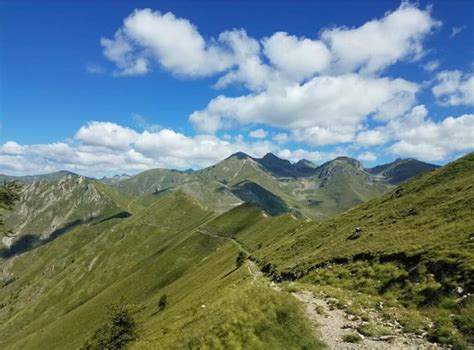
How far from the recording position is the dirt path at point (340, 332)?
19984 millimetres

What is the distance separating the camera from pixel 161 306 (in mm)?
107312

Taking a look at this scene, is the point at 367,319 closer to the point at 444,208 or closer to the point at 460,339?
the point at 460,339

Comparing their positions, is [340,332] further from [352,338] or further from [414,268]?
[414,268]

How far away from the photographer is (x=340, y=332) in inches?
888

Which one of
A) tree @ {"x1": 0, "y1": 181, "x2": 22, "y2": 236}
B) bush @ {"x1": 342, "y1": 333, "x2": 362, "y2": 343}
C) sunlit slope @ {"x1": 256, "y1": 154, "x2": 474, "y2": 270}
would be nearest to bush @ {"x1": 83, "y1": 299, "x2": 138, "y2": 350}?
sunlit slope @ {"x1": 256, "y1": 154, "x2": 474, "y2": 270}

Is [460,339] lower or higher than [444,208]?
lower

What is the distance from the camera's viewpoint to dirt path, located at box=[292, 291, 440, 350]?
1998 cm

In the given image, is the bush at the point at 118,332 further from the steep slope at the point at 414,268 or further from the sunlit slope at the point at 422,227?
the sunlit slope at the point at 422,227

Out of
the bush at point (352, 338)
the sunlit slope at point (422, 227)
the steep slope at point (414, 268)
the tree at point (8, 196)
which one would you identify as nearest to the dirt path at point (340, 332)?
the bush at point (352, 338)

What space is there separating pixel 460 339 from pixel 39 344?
211010 mm

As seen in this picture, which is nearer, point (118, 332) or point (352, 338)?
point (352, 338)

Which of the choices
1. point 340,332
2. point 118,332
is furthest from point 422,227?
point 118,332

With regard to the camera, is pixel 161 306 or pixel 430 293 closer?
pixel 430 293

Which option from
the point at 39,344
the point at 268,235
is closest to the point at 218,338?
the point at 268,235
